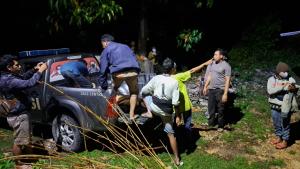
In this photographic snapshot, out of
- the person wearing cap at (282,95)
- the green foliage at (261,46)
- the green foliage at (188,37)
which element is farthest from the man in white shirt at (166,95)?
the green foliage at (261,46)

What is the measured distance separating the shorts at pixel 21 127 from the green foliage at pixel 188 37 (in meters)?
8.71

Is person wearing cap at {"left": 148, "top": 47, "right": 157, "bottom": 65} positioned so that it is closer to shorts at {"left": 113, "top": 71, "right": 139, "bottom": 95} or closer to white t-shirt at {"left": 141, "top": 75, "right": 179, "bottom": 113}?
shorts at {"left": 113, "top": 71, "right": 139, "bottom": 95}

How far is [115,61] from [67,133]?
177 centimetres

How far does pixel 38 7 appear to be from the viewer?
13.1 m

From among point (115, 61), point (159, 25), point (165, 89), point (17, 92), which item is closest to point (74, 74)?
point (115, 61)

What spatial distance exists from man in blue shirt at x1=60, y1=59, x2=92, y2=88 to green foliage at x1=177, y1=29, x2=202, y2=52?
6.85 metres

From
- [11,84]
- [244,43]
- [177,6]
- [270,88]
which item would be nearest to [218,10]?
[244,43]

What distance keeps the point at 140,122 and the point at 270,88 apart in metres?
2.70

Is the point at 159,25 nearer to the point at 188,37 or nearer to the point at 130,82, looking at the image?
the point at 188,37

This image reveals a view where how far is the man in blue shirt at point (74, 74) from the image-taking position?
27.2 ft

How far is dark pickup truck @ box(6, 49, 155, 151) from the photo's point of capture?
759 centimetres

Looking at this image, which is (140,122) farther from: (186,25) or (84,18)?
(186,25)

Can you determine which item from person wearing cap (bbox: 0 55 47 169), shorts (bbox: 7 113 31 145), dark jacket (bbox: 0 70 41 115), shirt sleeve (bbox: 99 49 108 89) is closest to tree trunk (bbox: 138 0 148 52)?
shirt sleeve (bbox: 99 49 108 89)

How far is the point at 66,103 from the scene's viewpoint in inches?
313
